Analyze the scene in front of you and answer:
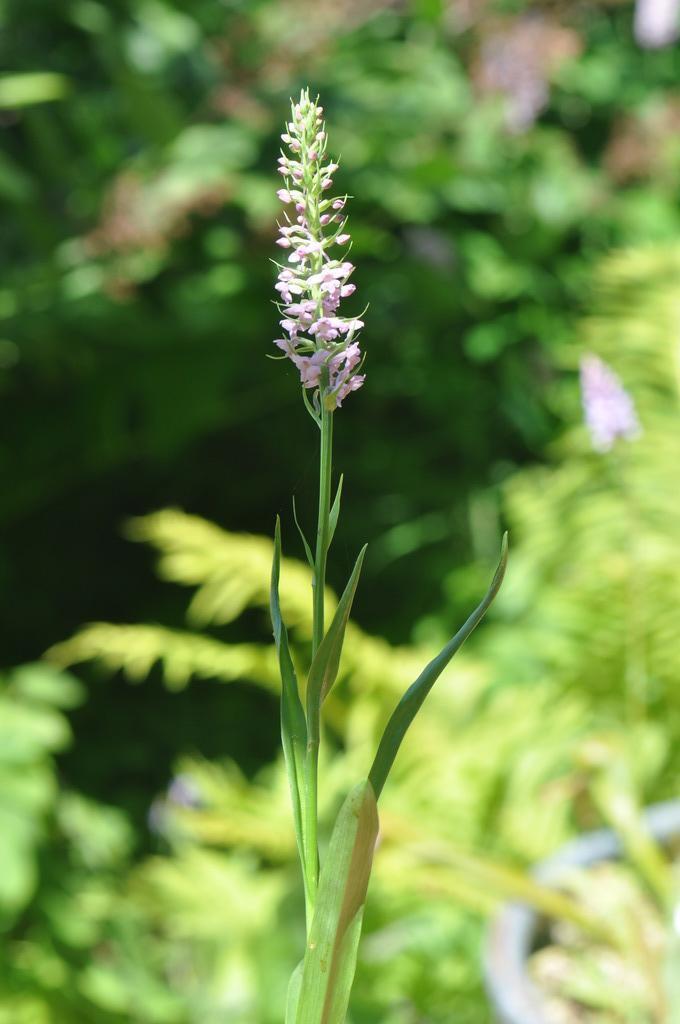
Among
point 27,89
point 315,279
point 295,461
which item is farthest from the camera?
point 295,461

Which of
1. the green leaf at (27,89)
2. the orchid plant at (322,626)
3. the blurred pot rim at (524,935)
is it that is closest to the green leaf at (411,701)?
the orchid plant at (322,626)

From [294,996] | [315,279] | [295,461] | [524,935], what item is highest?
[295,461]

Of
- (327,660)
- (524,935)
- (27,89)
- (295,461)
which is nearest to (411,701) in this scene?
(327,660)

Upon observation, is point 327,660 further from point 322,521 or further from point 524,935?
point 524,935

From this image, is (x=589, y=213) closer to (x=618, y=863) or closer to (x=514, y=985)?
(x=618, y=863)

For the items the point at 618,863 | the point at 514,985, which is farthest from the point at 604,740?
the point at 514,985

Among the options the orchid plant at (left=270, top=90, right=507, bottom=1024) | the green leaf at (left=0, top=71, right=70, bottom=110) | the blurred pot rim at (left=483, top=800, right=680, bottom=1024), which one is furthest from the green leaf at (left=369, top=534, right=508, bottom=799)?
the green leaf at (left=0, top=71, right=70, bottom=110)
